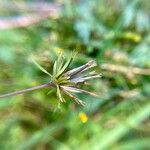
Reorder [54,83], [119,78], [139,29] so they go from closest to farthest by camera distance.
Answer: [54,83]
[119,78]
[139,29]

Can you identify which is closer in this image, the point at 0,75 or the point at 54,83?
the point at 54,83

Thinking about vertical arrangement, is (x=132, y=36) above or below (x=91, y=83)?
above

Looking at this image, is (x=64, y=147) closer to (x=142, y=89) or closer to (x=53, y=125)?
(x=53, y=125)

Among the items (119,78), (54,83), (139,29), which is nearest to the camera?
(54,83)

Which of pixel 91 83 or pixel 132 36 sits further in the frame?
pixel 132 36

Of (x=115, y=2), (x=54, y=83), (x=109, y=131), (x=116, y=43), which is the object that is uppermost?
(x=115, y=2)

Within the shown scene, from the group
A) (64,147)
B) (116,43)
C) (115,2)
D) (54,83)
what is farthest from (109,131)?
(54,83)

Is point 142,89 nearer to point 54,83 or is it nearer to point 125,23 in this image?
point 125,23

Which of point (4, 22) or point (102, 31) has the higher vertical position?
point (4, 22)
